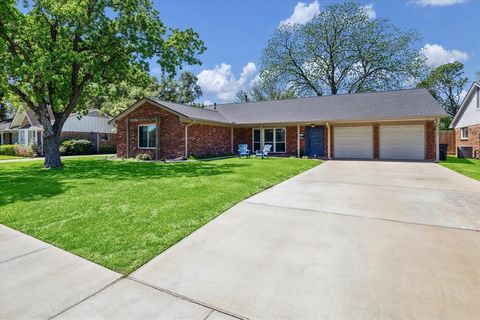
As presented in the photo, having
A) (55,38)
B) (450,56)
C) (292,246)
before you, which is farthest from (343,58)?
(292,246)

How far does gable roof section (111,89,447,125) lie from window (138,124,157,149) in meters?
1.61

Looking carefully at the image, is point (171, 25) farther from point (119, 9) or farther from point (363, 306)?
point (363, 306)

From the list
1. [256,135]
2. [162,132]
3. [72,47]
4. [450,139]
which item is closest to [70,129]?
[162,132]

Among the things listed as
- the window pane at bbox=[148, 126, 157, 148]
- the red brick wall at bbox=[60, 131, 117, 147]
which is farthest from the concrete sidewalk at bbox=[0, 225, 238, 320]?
the red brick wall at bbox=[60, 131, 117, 147]

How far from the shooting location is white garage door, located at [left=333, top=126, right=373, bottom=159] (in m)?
18.1

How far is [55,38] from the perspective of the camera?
13.7 metres

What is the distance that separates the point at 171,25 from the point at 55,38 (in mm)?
5837

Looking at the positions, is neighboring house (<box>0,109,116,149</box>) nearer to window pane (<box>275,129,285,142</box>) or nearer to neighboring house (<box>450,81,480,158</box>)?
window pane (<box>275,129,285,142</box>)

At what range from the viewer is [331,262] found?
3365 millimetres

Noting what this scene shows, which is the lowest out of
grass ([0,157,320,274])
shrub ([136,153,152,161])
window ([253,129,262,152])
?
grass ([0,157,320,274])

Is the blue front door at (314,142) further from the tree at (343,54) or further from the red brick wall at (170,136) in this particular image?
the tree at (343,54)

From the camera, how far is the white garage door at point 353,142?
18.1m

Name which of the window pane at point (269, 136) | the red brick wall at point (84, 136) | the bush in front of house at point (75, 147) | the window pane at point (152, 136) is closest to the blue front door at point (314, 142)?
the window pane at point (269, 136)

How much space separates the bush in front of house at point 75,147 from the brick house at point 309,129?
8138 mm
